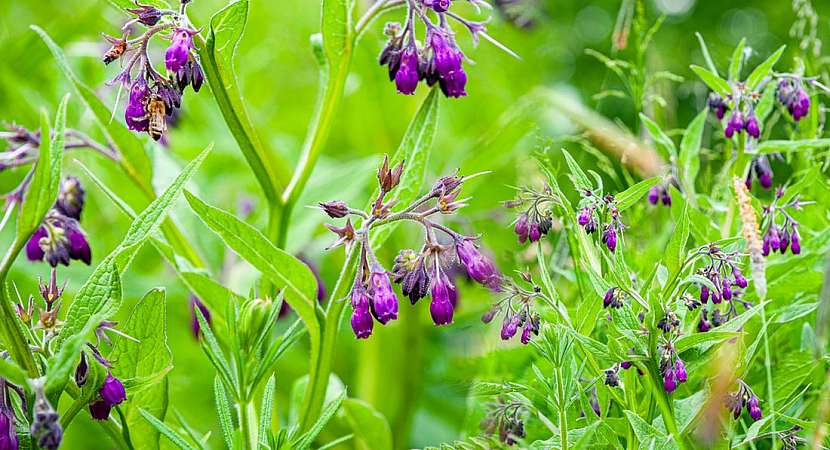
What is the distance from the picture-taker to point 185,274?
1331mm

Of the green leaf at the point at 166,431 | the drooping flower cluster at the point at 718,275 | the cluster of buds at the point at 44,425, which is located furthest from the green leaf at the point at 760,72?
the cluster of buds at the point at 44,425

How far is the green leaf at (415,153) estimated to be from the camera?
1350 millimetres

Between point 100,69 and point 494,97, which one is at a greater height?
point 100,69

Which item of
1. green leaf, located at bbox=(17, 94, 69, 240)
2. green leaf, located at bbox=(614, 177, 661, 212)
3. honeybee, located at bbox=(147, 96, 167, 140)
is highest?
honeybee, located at bbox=(147, 96, 167, 140)

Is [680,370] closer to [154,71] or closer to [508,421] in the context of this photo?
[508,421]

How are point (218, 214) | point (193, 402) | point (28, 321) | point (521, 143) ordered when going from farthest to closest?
1. point (521, 143)
2. point (193, 402)
3. point (218, 214)
4. point (28, 321)

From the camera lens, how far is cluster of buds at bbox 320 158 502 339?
105 centimetres

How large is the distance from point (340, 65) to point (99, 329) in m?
0.54

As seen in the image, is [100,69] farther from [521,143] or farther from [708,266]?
[708,266]

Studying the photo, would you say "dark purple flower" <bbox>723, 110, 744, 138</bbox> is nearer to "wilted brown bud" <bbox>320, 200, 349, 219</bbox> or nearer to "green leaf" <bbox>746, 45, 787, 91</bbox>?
"green leaf" <bbox>746, 45, 787, 91</bbox>

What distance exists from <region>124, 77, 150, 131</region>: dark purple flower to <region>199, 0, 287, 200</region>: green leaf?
86 millimetres

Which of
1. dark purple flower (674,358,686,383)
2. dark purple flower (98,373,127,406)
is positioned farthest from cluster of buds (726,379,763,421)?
dark purple flower (98,373,127,406)

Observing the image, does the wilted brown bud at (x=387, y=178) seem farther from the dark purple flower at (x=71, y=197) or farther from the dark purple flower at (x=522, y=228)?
the dark purple flower at (x=71, y=197)

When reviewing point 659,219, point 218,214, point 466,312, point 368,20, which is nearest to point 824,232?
point 659,219
